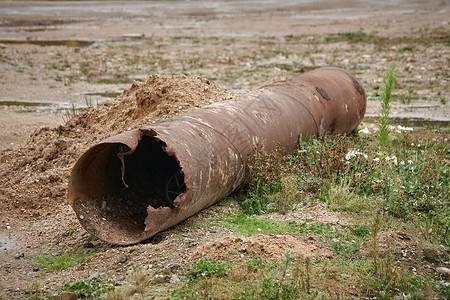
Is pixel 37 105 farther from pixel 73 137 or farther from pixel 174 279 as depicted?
pixel 174 279

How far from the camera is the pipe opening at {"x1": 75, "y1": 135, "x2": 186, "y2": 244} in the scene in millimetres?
4609

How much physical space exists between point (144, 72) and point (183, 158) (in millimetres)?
9314

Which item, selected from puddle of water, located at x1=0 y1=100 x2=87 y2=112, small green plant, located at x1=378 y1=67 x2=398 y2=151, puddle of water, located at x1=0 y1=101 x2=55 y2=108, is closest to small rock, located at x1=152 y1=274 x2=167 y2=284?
small green plant, located at x1=378 y1=67 x2=398 y2=151

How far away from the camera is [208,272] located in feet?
12.4

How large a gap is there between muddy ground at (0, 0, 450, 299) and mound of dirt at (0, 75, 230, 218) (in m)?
0.02

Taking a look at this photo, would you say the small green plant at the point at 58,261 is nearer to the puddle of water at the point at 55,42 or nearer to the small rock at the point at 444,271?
the small rock at the point at 444,271

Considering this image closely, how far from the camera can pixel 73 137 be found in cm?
711

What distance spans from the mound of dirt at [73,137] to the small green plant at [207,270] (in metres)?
2.54

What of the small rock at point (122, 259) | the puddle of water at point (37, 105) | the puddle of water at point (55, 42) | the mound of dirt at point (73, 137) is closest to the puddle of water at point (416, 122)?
the mound of dirt at point (73, 137)

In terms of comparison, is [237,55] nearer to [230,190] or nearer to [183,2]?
[230,190]

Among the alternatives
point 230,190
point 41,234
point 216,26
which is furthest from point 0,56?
point 230,190

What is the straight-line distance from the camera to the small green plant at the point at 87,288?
3680 millimetres

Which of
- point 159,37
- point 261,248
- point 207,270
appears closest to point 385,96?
point 261,248

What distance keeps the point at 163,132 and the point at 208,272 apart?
1.28 m
